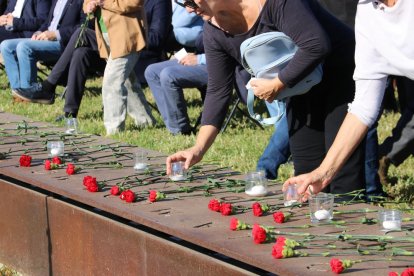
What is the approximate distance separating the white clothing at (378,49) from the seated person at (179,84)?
4602mm

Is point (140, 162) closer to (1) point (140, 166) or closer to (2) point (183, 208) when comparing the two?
(1) point (140, 166)

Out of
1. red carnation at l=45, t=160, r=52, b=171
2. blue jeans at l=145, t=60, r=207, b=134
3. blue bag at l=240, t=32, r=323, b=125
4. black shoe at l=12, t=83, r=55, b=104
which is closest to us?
blue bag at l=240, t=32, r=323, b=125

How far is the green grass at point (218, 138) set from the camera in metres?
6.31

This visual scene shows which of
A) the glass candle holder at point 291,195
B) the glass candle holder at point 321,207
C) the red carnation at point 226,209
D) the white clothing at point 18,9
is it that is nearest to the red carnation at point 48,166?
the red carnation at point 226,209

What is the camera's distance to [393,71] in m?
3.34

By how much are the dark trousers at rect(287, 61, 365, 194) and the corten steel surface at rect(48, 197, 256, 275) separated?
917 millimetres

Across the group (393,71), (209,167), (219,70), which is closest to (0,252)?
(209,167)

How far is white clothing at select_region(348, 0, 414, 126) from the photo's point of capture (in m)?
3.20

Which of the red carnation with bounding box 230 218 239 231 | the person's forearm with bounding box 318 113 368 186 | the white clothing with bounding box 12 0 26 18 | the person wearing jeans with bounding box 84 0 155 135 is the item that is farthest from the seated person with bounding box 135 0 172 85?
the red carnation with bounding box 230 218 239 231

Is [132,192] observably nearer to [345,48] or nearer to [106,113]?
[345,48]

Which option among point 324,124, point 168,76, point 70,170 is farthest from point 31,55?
point 324,124

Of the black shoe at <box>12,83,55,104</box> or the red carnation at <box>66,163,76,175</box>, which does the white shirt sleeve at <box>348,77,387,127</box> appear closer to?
the red carnation at <box>66,163,76,175</box>

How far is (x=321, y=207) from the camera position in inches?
Result: 132

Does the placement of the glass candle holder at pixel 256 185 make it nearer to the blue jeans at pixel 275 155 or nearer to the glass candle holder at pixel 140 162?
the glass candle holder at pixel 140 162
